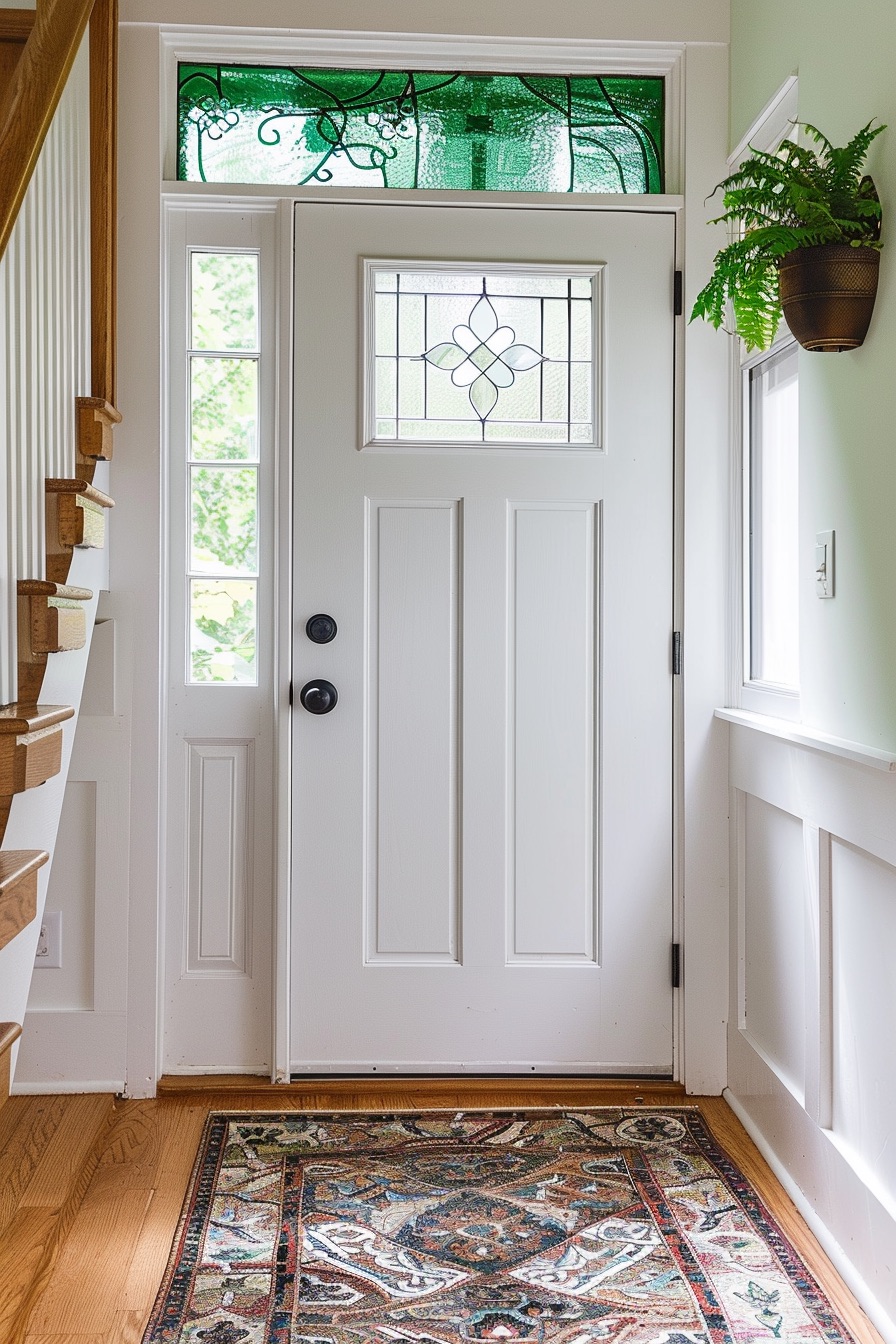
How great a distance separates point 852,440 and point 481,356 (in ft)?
3.24

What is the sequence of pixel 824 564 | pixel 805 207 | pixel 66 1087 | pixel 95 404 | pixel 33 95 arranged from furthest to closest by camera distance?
1. pixel 66 1087
2. pixel 95 404
3. pixel 824 564
4. pixel 805 207
5. pixel 33 95

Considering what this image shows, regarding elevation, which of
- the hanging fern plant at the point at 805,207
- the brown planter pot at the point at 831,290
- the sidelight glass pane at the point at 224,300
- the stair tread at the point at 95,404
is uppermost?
the sidelight glass pane at the point at 224,300

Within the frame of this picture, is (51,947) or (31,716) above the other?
(31,716)

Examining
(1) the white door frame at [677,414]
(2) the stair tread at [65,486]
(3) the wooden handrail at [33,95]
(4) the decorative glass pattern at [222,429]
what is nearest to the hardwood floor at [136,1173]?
(1) the white door frame at [677,414]

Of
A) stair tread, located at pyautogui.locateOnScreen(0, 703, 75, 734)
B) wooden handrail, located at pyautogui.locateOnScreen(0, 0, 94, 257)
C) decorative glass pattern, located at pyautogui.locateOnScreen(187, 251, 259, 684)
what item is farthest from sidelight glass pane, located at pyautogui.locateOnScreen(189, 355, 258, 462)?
stair tread, located at pyautogui.locateOnScreen(0, 703, 75, 734)

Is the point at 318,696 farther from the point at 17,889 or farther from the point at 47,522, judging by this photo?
the point at 17,889

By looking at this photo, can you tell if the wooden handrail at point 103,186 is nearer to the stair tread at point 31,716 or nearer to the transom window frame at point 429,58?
the transom window frame at point 429,58

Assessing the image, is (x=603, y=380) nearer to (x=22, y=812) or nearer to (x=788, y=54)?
(x=788, y=54)

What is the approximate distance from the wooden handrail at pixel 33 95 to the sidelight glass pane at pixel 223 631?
3.79 feet

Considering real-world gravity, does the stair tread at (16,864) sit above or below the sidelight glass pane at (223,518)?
below

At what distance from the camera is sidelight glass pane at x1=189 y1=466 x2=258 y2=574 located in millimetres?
2637

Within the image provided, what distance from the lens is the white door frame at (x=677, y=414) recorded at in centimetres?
255

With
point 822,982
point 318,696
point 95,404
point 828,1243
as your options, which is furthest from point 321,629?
point 828,1243

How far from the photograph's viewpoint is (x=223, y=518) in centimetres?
264
